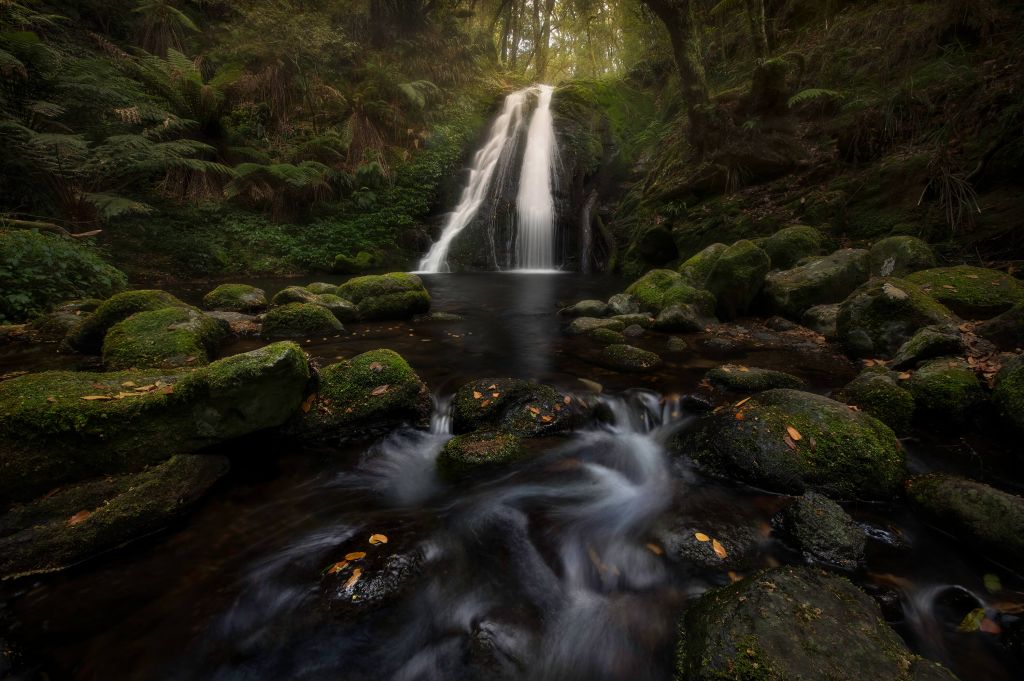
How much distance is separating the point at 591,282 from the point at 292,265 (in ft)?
28.4

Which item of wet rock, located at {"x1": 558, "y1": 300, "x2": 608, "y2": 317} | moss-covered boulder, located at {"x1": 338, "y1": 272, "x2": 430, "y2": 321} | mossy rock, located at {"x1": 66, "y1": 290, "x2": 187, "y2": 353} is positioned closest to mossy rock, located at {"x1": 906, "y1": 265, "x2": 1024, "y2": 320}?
wet rock, located at {"x1": 558, "y1": 300, "x2": 608, "y2": 317}

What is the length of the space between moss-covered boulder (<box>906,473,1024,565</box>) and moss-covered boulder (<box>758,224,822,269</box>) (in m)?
6.07

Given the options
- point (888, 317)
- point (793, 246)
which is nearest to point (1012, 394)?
point (888, 317)

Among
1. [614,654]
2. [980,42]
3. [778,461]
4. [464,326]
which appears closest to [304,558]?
[614,654]

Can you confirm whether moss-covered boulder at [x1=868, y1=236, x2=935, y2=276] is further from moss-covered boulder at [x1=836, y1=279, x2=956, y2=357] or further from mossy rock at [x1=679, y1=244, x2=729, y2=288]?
mossy rock at [x1=679, y1=244, x2=729, y2=288]

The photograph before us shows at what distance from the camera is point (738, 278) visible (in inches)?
259

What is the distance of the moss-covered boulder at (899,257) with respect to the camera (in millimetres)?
5930

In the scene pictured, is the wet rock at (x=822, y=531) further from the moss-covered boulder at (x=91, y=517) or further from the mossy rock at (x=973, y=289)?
the mossy rock at (x=973, y=289)

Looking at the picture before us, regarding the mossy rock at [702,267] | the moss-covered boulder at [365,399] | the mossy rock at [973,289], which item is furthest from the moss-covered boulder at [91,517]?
the mossy rock at [973,289]

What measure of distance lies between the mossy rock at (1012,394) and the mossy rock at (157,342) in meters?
6.78

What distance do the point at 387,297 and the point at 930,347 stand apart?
7025 millimetres

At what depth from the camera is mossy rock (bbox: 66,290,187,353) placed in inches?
186

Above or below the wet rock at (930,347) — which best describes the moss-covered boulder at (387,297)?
above

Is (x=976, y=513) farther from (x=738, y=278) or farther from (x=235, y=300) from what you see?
(x=235, y=300)
